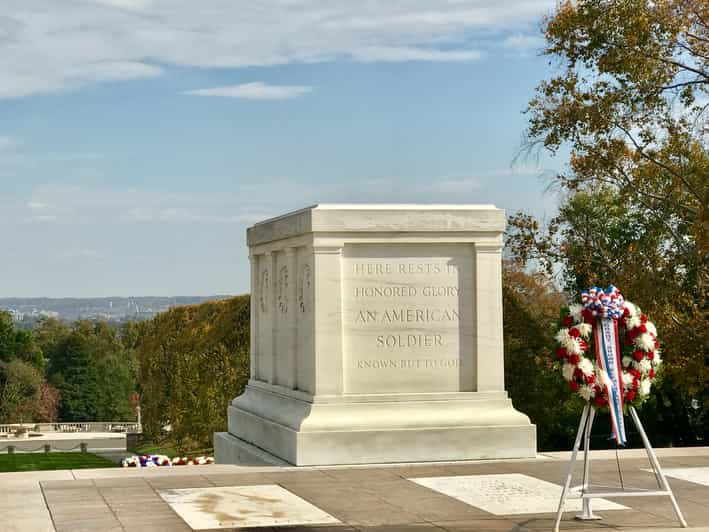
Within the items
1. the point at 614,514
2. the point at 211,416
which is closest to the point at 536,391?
the point at 211,416

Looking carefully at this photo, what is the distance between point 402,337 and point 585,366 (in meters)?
5.50

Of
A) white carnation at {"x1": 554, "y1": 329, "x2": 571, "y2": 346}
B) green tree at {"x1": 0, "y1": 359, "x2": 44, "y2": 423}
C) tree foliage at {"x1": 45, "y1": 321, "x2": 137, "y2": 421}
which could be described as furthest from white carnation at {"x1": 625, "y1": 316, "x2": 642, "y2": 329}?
tree foliage at {"x1": 45, "y1": 321, "x2": 137, "y2": 421}

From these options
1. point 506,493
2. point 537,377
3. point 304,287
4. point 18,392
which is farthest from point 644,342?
point 18,392

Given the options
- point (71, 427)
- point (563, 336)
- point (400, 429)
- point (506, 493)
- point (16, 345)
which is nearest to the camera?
point (563, 336)

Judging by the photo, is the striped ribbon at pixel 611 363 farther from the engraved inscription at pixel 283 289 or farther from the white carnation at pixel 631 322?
the engraved inscription at pixel 283 289

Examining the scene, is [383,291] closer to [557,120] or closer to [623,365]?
[623,365]

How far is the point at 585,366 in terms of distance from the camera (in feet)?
32.3

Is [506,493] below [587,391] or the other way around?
below

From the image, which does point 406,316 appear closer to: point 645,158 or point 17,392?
point 645,158

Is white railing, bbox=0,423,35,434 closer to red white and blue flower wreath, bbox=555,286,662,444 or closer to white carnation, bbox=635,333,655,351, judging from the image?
red white and blue flower wreath, bbox=555,286,662,444

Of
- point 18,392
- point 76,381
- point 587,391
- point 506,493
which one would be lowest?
point 18,392

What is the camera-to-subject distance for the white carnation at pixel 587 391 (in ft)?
32.2

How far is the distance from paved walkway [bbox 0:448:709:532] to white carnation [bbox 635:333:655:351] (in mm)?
1625

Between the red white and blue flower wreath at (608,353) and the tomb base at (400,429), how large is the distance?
4.87 meters
